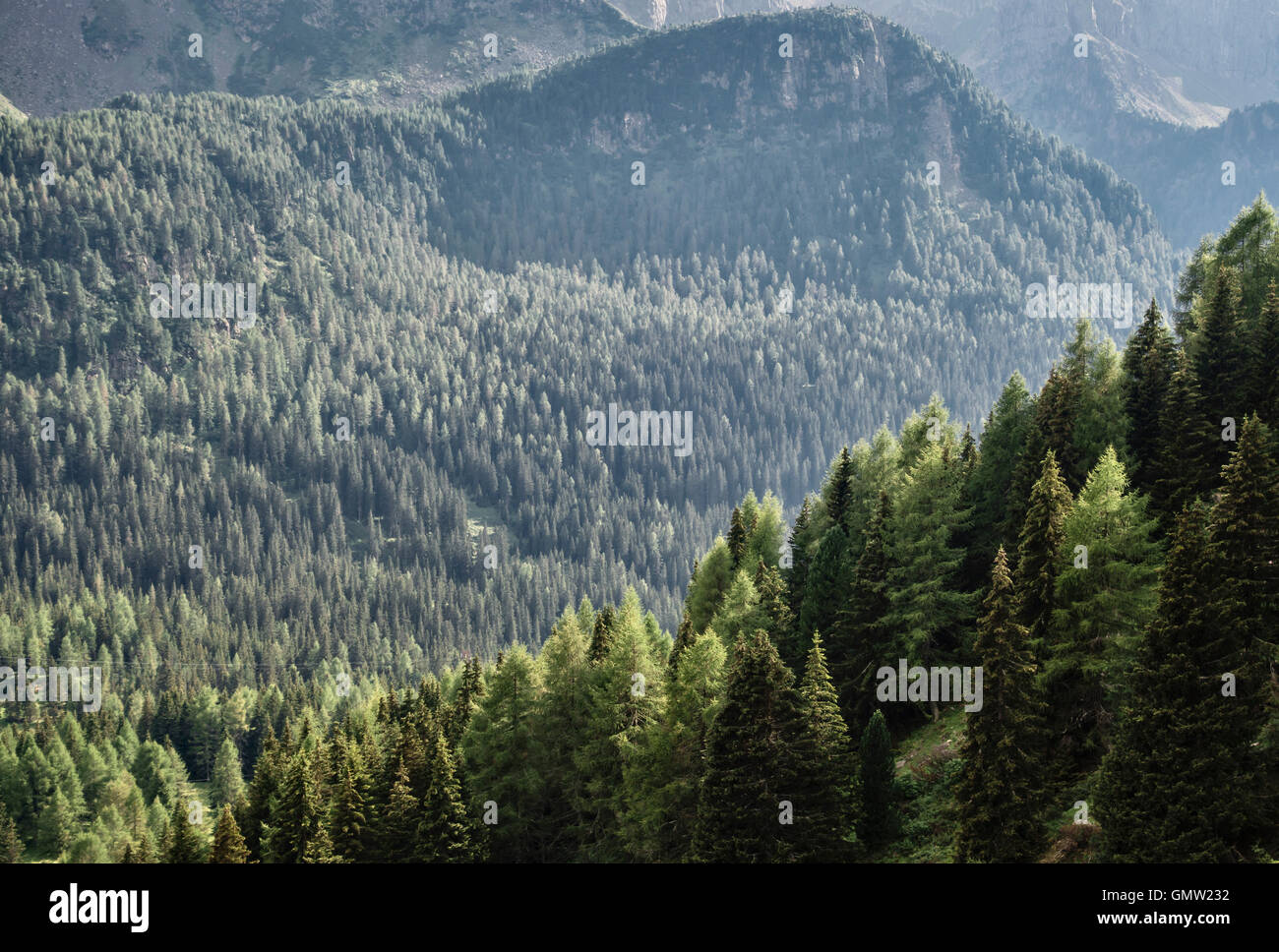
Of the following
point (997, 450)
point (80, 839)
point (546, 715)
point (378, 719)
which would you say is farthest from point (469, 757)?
point (80, 839)

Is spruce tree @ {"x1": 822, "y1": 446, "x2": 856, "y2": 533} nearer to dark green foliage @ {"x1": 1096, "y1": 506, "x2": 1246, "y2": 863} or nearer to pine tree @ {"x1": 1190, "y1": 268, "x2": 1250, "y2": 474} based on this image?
pine tree @ {"x1": 1190, "y1": 268, "x2": 1250, "y2": 474}

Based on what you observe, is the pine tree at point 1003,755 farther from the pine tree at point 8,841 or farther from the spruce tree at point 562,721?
the pine tree at point 8,841

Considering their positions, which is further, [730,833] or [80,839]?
[80,839]

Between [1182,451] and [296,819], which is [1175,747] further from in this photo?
[296,819]

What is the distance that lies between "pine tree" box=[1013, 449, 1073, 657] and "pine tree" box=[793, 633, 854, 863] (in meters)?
8.95

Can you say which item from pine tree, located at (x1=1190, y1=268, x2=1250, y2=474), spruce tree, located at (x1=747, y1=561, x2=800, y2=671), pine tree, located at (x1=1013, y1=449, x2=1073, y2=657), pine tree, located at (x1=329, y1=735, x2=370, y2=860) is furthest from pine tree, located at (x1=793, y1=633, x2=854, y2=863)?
pine tree, located at (x1=329, y1=735, x2=370, y2=860)

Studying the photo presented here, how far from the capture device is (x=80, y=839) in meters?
130

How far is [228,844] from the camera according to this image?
215ft

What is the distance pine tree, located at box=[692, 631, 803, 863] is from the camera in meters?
50.9

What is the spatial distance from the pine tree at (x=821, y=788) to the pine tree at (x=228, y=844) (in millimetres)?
30209
